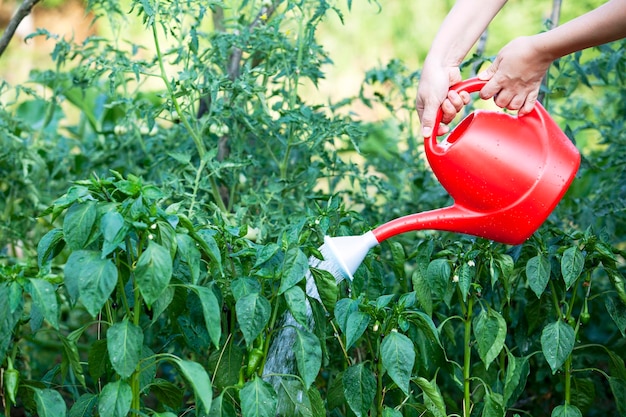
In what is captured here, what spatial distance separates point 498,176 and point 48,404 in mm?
757

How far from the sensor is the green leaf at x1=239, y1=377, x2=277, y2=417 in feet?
3.79

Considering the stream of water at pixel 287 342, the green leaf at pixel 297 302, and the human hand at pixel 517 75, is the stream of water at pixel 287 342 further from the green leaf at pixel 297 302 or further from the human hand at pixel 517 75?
the human hand at pixel 517 75

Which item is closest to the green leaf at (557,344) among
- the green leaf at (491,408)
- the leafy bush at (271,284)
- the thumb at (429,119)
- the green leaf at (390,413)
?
the leafy bush at (271,284)

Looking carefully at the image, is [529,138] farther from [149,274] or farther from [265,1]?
[265,1]

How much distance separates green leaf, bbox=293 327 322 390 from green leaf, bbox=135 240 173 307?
0.23m

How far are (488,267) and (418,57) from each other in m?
4.65

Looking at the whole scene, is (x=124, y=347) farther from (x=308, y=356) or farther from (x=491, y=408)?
(x=491, y=408)

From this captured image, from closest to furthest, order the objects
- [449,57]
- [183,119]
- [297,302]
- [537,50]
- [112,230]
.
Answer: [112,230] < [297,302] < [537,50] < [449,57] < [183,119]

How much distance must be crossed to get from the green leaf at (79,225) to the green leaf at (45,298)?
0.21ft

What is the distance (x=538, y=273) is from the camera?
4.44 feet

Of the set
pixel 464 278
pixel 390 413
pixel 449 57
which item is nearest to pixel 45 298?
pixel 390 413

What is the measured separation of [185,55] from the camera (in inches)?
68.5

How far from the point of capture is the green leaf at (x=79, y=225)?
1.12m

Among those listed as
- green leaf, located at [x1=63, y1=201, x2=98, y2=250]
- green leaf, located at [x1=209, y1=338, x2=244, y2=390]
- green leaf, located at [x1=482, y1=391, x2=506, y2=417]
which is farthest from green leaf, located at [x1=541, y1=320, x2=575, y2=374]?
green leaf, located at [x1=63, y1=201, x2=98, y2=250]
